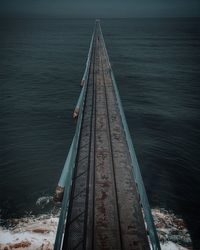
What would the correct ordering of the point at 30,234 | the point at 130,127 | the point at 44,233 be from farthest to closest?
the point at 130,127, the point at 44,233, the point at 30,234

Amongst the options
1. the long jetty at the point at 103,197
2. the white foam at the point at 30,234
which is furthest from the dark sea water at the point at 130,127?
the long jetty at the point at 103,197

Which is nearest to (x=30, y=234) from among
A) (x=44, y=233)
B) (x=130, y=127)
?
(x=44, y=233)

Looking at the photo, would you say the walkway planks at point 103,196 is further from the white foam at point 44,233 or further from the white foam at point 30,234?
the white foam at point 44,233

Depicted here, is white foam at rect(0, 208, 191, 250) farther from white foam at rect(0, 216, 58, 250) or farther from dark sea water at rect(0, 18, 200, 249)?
dark sea water at rect(0, 18, 200, 249)

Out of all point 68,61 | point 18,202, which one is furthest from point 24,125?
point 68,61

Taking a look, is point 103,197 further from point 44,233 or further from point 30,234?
point 30,234

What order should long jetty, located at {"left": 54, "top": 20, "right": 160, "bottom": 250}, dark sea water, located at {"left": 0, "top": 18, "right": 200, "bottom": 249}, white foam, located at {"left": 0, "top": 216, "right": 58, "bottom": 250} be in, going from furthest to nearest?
dark sea water, located at {"left": 0, "top": 18, "right": 200, "bottom": 249}
white foam, located at {"left": 0, "top": 216, "right": 58, "bottom": 250}
long jetty, located at {"left": 54, "top": 20, "right": 160, "bottom": 250}

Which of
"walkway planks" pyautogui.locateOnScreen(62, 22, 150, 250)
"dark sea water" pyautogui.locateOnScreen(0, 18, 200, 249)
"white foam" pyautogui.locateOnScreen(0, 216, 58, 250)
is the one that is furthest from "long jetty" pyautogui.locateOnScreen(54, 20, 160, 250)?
"dark sea water" pyautogui.locateOnScreen(0, 18, 200, 249)

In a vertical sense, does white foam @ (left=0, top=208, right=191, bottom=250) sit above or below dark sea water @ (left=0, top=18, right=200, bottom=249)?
below
